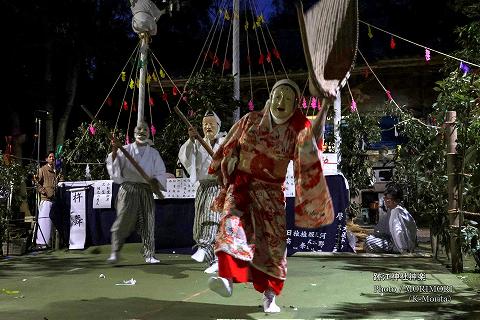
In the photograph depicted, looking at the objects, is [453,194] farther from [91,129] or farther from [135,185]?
[91,129]

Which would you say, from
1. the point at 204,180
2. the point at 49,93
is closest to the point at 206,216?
the point at 204,180

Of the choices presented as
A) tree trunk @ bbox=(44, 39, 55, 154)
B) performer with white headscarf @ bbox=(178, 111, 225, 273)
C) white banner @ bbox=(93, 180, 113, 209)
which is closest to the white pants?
white banner @ bbox=(93, 180, 113, 209)

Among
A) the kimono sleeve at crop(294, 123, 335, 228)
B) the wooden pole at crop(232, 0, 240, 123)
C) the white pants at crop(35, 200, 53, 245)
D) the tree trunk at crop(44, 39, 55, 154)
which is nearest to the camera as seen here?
the kimono sleeve at crop(294, 123, 335, 228)

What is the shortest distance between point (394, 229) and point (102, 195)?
13.6 ft

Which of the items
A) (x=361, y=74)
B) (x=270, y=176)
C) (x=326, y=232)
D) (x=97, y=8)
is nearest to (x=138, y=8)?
(x=326, y=232)

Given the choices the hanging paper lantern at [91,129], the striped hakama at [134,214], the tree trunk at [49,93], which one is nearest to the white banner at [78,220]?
the hanging paper lantern at [91,129]

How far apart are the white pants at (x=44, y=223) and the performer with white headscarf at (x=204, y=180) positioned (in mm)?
3474

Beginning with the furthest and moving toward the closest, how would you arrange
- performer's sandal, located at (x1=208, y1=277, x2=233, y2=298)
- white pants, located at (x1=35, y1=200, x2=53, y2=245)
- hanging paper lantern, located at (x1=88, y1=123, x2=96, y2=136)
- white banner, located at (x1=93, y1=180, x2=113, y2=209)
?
hanging paper lantern, located at (x1=88, y1=123, x2=96, y2=136), white pants, located at (x1=35, y1=200, x2=53, y2=245), white banner, located at (x1=93, y1=180, x2=113, y2=209), performer's sandal, located at (x1=208, y1=277, x2=233, y2=298)

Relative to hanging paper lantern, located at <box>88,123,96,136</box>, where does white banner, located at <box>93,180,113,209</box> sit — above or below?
below

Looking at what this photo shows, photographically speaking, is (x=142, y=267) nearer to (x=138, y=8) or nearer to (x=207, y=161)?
(x=207, y=161)

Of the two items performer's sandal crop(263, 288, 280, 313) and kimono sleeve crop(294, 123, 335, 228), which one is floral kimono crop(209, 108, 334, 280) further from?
performer's sandal crop(263, 288, 280, 313)

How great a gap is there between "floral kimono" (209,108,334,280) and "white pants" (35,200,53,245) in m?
5.65

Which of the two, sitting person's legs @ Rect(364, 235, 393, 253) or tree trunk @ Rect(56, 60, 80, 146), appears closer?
sitting person's legs @ Rect(364, 235, 393, 253)

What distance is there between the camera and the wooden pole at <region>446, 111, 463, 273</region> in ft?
17.6
